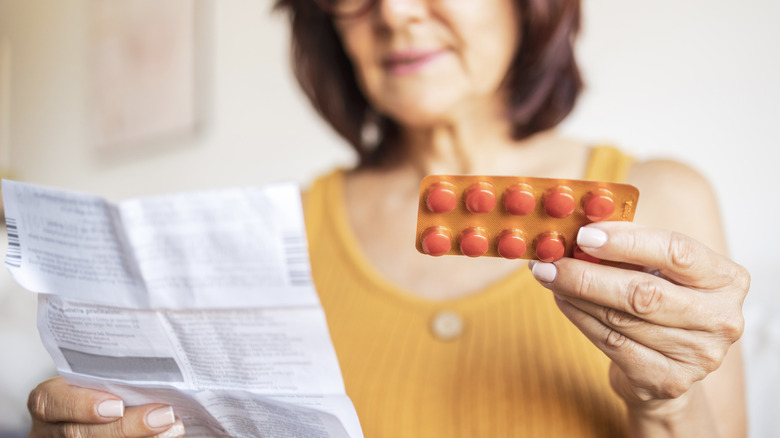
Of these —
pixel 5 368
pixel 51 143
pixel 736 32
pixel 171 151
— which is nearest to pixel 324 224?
pixel 736 32

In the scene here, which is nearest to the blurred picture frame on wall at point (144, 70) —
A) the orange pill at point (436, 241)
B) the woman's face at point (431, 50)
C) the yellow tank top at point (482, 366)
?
the woman's face at point (431, 50)

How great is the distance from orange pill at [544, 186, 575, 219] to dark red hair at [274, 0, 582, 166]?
0.43 metres

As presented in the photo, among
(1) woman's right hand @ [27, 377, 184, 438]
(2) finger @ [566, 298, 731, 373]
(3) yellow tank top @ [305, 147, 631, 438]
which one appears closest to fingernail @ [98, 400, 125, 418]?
(1) woman's right hand @ [27, 377, 184, 438]

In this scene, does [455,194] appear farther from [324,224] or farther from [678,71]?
[678,71]

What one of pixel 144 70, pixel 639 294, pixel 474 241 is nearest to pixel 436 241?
pixel 474 241

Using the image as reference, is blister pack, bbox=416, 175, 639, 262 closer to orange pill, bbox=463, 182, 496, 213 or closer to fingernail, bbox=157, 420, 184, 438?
orange pill, bbox=463, 182, 496, 213

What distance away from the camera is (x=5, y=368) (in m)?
1.26

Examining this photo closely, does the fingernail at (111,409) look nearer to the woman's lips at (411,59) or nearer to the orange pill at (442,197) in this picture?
the orange pill at (442,197)

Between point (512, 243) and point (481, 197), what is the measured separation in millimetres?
41

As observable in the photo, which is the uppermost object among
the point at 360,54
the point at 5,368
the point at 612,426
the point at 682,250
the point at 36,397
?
the point at 360,54

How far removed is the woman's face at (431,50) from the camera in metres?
0.72

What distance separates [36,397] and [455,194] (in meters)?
0.42

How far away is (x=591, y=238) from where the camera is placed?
1.26ft

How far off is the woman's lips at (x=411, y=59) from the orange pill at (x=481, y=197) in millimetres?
370
